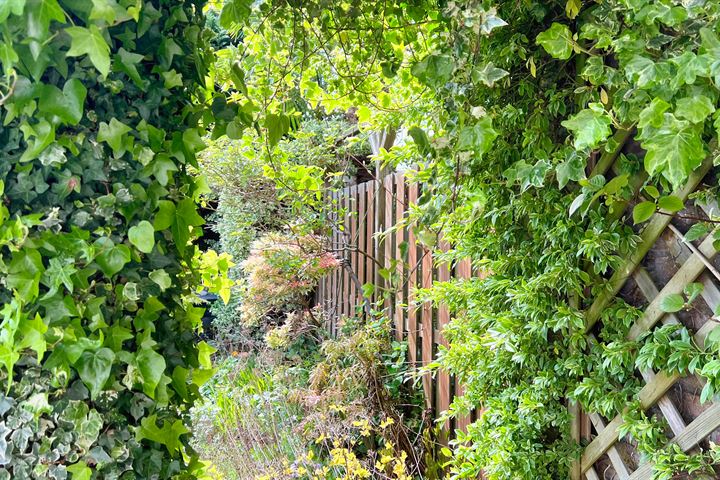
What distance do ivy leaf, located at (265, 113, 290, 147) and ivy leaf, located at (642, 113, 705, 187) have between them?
88 centimetres

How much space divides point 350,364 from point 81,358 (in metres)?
2.34

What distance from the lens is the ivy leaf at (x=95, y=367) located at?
0.86 metres

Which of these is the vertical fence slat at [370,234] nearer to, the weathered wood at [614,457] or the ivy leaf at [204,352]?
the weathered wood at [614,457]

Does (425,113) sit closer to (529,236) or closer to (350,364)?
(529,236)

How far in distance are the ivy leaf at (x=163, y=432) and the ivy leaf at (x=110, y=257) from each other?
0.87 ft

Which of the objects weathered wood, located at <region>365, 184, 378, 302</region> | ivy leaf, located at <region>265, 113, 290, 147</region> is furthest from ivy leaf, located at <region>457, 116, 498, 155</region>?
weathered wood, located at <region>365, 184, 378, 302</region>

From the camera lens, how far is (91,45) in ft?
2.52

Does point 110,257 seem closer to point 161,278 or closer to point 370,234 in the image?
point 161,278

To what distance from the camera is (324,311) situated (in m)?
4.46

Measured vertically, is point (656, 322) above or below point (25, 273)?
below

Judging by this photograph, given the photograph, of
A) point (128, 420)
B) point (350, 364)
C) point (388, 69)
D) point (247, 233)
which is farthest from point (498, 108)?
point (247, 233)

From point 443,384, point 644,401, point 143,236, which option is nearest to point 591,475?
point 644,401

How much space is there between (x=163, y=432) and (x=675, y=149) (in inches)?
38.6

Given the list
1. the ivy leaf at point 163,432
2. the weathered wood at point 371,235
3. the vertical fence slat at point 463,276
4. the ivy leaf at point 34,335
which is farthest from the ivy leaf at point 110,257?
the weathered wood at point 371,235
